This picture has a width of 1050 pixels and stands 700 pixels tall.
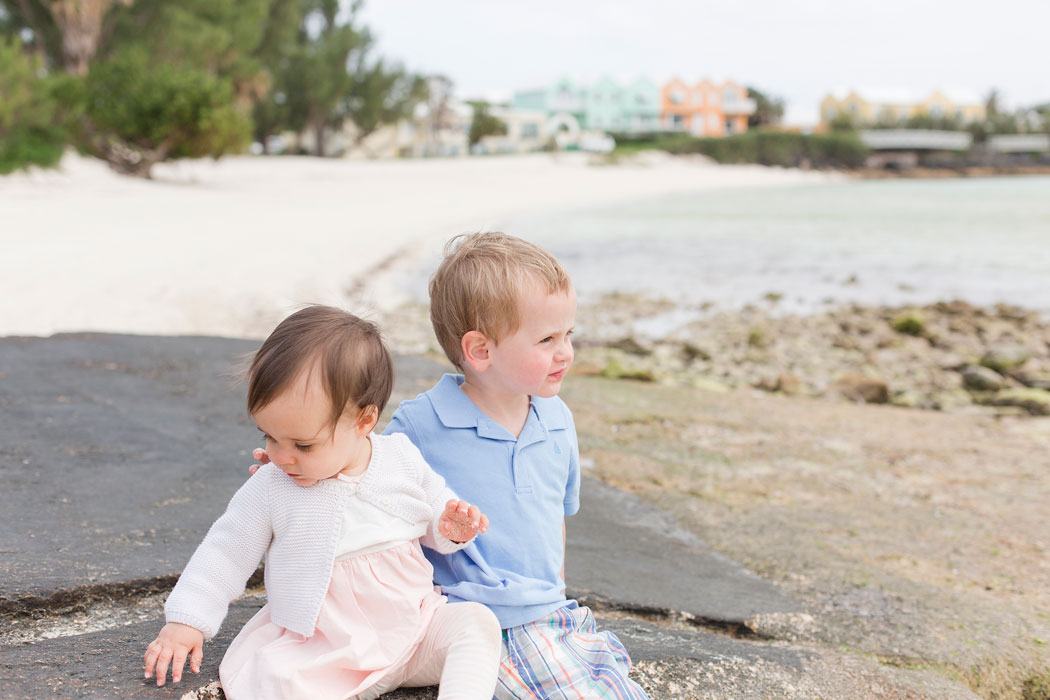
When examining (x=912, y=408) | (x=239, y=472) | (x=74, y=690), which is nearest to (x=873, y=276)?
(x=912, y=408)

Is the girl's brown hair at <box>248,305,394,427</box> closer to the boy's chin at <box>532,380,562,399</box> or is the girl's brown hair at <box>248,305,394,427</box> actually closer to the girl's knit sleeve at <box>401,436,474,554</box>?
the girl's knit sleeve at <box>401,436,474,554</box>

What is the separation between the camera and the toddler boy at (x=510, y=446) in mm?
1862

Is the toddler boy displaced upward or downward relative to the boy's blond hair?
downward

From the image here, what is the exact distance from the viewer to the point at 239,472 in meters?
2.94

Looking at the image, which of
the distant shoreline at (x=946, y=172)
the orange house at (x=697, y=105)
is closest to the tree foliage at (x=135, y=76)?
the distant shoreline at (x=946, y=172)

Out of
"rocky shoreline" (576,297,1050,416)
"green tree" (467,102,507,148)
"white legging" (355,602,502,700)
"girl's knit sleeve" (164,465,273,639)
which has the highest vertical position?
"green tree" (467,102,507,148)

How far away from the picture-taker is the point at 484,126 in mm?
61062

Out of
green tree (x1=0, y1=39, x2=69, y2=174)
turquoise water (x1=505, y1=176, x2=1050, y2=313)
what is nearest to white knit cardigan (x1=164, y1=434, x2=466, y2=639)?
turquoise water (x1=505, y1=176, x2=1050, y2=313)

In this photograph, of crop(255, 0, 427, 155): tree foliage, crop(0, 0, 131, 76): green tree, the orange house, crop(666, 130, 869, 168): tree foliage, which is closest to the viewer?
crop(0, 0, 131, 76): green tree

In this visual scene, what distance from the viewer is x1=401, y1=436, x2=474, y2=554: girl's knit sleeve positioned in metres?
1.83

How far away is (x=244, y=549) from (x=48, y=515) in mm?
961

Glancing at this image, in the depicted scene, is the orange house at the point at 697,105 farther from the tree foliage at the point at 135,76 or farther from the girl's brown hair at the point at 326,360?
the girl's brown hair at the point at 326,360

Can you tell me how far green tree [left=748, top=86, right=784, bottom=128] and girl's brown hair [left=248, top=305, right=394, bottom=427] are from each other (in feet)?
296

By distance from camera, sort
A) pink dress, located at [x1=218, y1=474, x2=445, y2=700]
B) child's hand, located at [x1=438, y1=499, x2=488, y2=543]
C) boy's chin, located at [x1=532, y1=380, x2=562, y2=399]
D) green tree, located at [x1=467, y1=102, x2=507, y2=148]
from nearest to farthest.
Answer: pink dress, located at [x1=218, y1=474, x2=445, y2=700], child's hand, located at [x1=438, y1=499, x2=488, y2=543], boy's chin, located at [x1=532, y1=380, x2=562, y2=399], green tree, located at [x1=467, y1=102, x2=507, y2=148]
